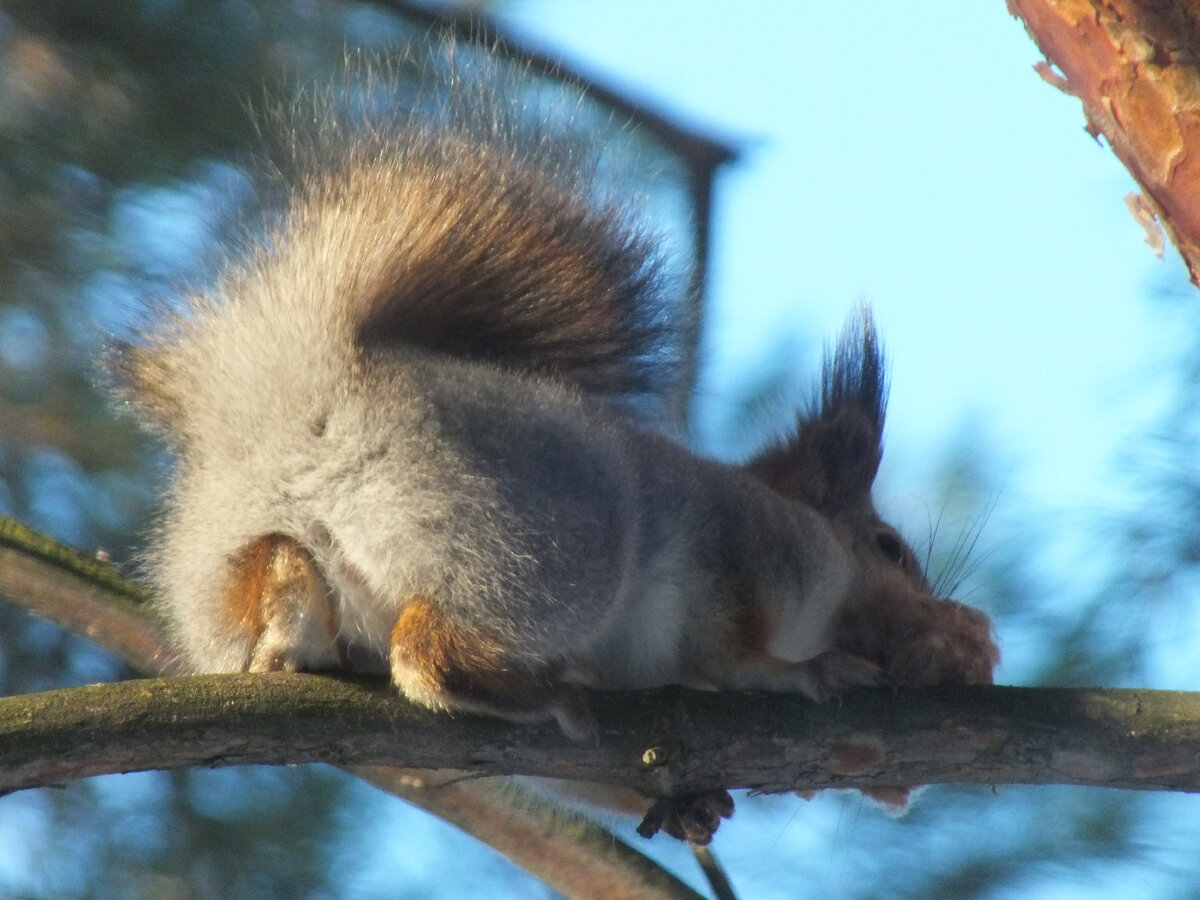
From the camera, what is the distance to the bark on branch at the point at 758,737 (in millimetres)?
1317

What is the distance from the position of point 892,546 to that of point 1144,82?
34.8 inches

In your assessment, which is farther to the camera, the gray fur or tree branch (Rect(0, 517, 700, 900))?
tree branch (Rect(0, 517, 700, 900))

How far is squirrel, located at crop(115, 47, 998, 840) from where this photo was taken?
1.41 m

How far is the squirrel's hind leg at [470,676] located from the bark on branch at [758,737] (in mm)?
19

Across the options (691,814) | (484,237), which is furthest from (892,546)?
(484,237)

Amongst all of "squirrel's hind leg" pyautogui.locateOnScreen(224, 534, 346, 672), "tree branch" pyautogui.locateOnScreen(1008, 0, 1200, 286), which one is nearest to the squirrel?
"squirrel's hind leg" pyautogui.locateOnScreen(224, 534, 346, 672)

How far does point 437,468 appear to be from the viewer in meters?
1.41

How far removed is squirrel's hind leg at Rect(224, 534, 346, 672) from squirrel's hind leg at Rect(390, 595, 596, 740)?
8cm

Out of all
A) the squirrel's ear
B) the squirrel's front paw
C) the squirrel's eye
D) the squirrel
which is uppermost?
the squirrel's ear

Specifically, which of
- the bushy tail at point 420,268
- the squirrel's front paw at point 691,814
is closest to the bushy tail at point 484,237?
the bushy tail at point 420,268

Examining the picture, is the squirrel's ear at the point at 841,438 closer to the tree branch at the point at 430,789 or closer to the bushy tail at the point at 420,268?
the bushy tail at the point at 420,268

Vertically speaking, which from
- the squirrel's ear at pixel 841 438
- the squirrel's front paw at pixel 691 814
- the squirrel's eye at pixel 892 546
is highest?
the squirrel's ear at pixel 841 438

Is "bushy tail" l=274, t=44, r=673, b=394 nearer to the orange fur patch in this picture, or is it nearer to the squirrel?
the squirrel

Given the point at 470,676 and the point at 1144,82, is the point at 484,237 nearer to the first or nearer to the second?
the point at 470,676
